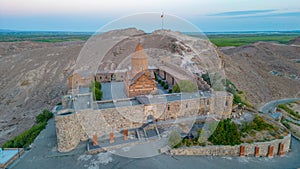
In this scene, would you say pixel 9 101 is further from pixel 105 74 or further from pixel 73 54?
pixel 73 54

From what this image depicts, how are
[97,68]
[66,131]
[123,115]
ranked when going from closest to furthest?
1. [66,131]
2. [123,115]
3. [97,68]

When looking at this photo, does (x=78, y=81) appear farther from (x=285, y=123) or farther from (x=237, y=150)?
(x=285, y=123)

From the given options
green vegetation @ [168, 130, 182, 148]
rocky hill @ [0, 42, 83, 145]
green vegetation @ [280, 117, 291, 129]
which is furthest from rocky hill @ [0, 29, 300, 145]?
green vegetation @ [168, 130, 182, 148]

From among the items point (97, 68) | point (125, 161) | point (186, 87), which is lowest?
point (125, 161)

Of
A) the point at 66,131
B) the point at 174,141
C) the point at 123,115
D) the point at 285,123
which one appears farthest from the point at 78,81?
the point at 285,123

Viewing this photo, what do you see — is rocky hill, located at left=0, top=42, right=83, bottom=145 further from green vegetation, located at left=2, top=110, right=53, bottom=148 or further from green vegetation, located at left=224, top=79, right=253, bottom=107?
green vegetation, located at left=224, top=79, right=253, bottom=107

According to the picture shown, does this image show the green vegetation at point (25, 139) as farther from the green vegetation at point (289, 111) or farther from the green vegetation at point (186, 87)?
the green vegetation at point (289, 111)

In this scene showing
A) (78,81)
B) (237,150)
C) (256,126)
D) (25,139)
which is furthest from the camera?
A: (78,81)

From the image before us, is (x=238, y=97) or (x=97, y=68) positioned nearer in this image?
(x=238, y=97)
